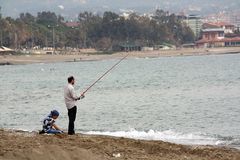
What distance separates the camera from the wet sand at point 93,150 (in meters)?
10.5

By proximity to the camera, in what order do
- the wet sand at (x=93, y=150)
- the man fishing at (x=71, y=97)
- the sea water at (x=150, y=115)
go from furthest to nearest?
the sea water at (x=150, y=115)
the man fishing at (x=71, y=97)
the wet sand at (x=93, y=150)

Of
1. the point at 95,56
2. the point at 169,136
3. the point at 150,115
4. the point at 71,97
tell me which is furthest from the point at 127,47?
the point at 71,97

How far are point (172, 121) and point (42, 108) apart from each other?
7883 millimetres

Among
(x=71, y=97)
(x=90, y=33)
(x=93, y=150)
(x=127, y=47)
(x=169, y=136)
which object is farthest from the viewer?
(x=90, y=33)

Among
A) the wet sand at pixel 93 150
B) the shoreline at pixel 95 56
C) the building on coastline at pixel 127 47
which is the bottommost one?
the shoreline at pixel 95 56

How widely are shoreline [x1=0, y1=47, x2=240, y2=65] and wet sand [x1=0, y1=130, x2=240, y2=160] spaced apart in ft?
365

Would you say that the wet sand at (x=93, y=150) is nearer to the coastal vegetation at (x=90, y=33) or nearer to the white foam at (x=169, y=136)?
the white foam at (x=169, y=136)

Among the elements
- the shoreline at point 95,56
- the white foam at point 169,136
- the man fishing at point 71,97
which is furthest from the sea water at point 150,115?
the shoreline at point 95,56

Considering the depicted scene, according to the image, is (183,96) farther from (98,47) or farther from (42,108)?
(98,47)

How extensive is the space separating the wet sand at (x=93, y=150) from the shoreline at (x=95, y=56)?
365 feet

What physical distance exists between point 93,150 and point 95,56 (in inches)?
5192

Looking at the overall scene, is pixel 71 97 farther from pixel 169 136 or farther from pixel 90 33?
pixel 90 33

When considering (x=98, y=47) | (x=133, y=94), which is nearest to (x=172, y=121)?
(x=133, y=94)

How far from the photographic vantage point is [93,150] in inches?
456
